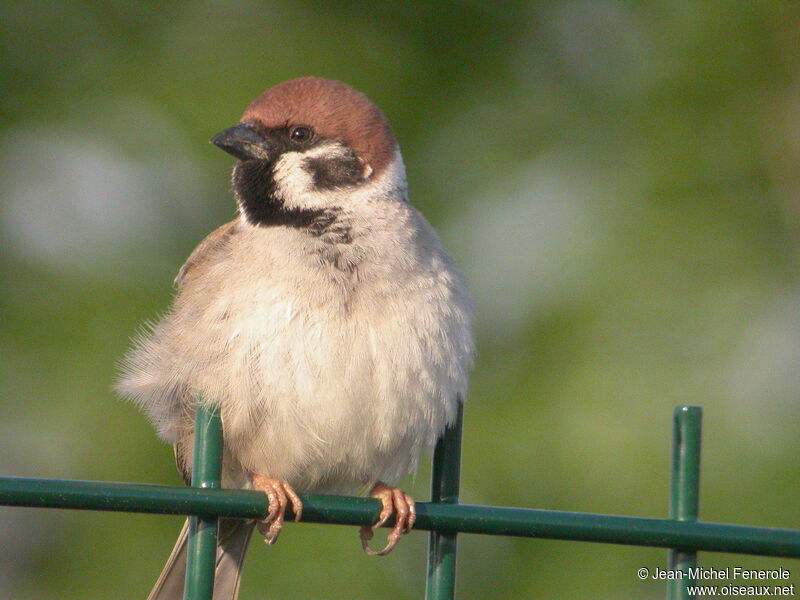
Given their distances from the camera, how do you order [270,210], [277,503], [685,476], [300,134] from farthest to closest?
[300,134], [270,210], [277,503], [685,476]

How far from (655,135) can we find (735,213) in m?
0.40

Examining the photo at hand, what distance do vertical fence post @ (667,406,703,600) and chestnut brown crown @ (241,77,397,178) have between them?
1.44 metres

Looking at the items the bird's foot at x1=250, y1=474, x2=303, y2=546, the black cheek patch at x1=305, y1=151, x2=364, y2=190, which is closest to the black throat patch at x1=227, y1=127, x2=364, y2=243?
the black cheek patch at x1=305, y1=151, x2=364, y2=190

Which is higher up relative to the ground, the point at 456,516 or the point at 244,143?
the point at 244,143

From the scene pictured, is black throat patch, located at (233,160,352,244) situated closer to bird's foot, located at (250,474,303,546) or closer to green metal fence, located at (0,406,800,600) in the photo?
bird's foot, located at (250,474,303,546)

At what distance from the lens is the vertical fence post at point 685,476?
1.82 m

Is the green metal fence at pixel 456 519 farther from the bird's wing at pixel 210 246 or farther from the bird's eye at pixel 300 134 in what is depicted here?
the bird's eye at pixel 300 134

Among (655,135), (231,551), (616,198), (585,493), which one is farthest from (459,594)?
(655,135)

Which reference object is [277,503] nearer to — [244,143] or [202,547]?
[202,547]

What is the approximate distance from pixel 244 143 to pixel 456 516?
149cm

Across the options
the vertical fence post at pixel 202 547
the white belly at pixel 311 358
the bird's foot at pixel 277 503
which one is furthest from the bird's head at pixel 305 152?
the vertical fence post at pixel 202 547

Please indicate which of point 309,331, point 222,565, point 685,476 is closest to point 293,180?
point 309,331

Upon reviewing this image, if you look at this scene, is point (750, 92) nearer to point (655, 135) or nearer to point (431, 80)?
point (655, 135)

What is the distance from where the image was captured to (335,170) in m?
3.00
